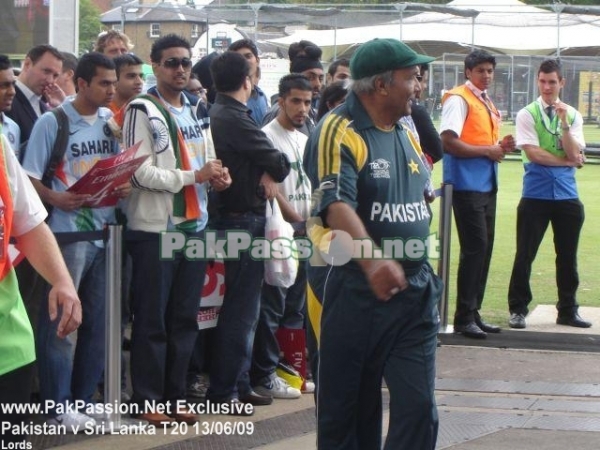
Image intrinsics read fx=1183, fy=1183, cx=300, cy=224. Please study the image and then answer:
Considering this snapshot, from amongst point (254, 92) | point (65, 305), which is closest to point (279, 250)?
point (254, 92)

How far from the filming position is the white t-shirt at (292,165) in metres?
7.62

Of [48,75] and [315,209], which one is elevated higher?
[48,75]

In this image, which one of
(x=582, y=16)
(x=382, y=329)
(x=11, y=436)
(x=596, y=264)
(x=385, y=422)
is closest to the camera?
(x=11, y=436)

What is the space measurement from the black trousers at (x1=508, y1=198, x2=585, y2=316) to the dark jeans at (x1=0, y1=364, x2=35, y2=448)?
6.50 m

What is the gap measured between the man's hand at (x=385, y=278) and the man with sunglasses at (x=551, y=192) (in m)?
5.43

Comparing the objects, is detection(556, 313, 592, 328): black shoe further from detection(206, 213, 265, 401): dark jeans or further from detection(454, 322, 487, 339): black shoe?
detection(206, 213, 265, 401): dark jeans

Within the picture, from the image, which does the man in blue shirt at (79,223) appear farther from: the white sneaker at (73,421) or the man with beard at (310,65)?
the man with beard at (310,65)

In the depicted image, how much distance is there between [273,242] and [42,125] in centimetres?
163

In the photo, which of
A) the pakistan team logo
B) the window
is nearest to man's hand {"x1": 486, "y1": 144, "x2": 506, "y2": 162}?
the pakistan team logo

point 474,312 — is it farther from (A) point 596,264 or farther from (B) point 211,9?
(B) point 211,9

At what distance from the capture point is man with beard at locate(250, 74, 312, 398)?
7621 millimetres

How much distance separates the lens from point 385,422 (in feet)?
22.8

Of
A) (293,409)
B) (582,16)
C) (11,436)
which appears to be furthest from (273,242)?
(582,16)

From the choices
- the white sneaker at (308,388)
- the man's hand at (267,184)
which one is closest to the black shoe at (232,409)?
the white sneaker at (308,388)
